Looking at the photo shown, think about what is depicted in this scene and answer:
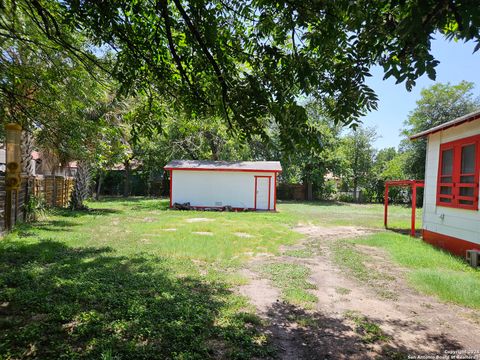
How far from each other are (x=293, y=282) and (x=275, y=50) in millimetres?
3560

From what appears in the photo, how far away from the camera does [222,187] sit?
1980cm

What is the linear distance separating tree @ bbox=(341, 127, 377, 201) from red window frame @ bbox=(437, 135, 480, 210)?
852 inches

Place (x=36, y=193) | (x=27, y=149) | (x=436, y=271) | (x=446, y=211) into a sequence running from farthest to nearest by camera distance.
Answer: (x=36, y=193), (x=27, y=149), (x=446, y=211), (x=436, y=271)

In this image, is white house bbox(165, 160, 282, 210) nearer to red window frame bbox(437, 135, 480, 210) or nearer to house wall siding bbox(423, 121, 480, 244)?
house wall siding bbox(423, 121, 480, 244)

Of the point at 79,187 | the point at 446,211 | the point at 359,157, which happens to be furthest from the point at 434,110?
the point at 79,187

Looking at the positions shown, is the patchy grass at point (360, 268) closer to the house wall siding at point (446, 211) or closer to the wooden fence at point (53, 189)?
the house wall siding at point (446, 211)

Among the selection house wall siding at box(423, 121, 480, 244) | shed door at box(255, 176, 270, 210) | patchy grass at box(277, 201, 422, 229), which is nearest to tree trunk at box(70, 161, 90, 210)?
shed door at box(255, 176, 270, 210)

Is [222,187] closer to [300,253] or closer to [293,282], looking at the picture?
[300,253]

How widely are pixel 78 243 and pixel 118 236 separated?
1.31m

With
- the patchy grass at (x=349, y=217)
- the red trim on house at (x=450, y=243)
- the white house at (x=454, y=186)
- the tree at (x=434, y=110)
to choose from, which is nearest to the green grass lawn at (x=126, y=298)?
the red trim on house at (x=450, y=243)

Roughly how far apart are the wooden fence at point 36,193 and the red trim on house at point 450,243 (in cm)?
971

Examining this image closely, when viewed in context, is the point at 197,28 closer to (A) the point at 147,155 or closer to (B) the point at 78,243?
(B) the point at 78,243

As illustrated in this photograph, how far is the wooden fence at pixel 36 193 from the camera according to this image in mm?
7469

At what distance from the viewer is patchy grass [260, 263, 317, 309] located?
177 inches
